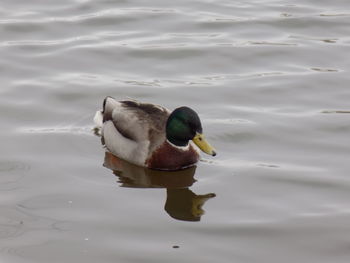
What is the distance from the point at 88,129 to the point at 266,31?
178 inches

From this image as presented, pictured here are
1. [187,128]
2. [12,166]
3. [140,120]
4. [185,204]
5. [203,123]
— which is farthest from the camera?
[203,123]

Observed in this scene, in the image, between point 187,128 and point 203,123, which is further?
point 203,123

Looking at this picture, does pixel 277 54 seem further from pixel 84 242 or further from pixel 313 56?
pixel 84 242

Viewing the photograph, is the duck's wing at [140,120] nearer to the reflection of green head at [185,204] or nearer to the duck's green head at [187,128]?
the duck's green head at [187,128]

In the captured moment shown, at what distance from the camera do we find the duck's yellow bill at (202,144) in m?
9.55

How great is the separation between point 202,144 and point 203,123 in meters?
1.03

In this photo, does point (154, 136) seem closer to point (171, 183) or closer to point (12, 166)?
point (171, 183)

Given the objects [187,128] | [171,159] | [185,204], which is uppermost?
[187,128]

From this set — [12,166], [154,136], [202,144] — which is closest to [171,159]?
[154,136]

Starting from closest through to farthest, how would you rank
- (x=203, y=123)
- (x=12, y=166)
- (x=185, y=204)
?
(x=185, y=204) → (x=12, y=166) → (x=203, y=123)

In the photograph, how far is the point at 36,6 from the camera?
15742 mm

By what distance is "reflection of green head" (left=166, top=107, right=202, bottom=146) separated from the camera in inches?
381

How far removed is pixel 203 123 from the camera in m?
10.7

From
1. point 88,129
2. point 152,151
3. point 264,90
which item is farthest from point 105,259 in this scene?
point 264,90
